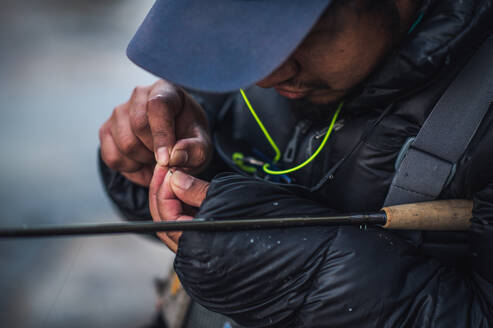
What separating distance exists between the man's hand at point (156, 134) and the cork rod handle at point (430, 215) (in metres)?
0.41

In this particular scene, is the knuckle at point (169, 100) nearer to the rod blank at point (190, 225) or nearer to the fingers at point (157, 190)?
the fingers at point (157, 190)

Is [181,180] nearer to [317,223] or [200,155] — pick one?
[200,155]

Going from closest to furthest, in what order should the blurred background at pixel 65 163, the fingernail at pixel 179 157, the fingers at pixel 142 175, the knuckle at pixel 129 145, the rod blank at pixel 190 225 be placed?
A: 1. the rod blank at pixel 190 225
2. the fingernail at pixel 179 157
3. the knuckle at pixel 129 145
4. the fingers at pixel 142 175
5. the blurred background at pixel 65 163

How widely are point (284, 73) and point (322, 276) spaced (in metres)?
0.36

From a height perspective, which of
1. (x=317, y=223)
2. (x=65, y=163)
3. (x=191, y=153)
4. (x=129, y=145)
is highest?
(x=317, y=223)

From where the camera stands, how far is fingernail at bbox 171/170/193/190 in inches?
28.0

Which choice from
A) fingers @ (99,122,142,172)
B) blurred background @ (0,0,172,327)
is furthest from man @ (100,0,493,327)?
blurred background @ (0,0,172,327)

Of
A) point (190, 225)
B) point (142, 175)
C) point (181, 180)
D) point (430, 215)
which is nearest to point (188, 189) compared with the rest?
point (181, 180)

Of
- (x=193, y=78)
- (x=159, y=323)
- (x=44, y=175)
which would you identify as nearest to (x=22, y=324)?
(x=159, y=323)

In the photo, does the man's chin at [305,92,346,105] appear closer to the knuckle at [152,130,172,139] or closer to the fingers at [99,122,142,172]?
the knuckle at [152,130,172,139]

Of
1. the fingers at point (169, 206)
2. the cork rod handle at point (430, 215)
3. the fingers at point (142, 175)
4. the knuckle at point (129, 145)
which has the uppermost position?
the cork rod handle at point (430, 215)

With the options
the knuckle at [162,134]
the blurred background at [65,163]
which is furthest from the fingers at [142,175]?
the blurred background at [65,163]

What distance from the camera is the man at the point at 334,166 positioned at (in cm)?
59

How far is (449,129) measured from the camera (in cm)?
69
